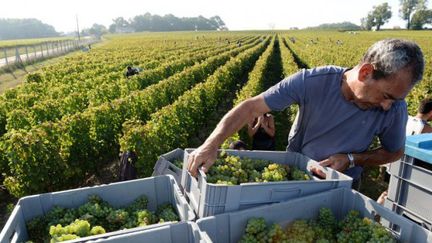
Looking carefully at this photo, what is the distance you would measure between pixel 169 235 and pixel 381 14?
152 metres

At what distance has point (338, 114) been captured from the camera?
2955mm

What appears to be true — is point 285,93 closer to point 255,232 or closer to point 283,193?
point 283,193

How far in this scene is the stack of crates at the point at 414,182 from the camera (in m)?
2.62

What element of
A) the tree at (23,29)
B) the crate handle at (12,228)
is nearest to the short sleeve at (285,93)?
the crate handle at (12,228)

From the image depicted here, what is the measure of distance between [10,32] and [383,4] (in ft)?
497

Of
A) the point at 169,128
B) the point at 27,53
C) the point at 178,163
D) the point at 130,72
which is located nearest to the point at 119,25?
the point at 27,53

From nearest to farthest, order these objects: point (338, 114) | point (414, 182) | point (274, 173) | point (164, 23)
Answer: point (274, 173), point (414, 182), point (338, 114), point (164, 23)

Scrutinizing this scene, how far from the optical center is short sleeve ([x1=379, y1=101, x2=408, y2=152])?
2.96m

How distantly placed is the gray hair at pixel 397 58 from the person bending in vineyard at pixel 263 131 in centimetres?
257

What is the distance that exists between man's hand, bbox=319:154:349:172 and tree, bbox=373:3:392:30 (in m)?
149

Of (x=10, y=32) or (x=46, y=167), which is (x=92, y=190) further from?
(x=10, y=32)

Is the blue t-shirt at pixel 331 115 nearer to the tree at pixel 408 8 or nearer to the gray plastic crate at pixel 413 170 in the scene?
the gray plastic crate at pixel 413 170

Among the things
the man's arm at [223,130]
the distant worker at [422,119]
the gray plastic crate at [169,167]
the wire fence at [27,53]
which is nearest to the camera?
the man's arm at [223,130]

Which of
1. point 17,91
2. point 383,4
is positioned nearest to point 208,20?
point 383,4
